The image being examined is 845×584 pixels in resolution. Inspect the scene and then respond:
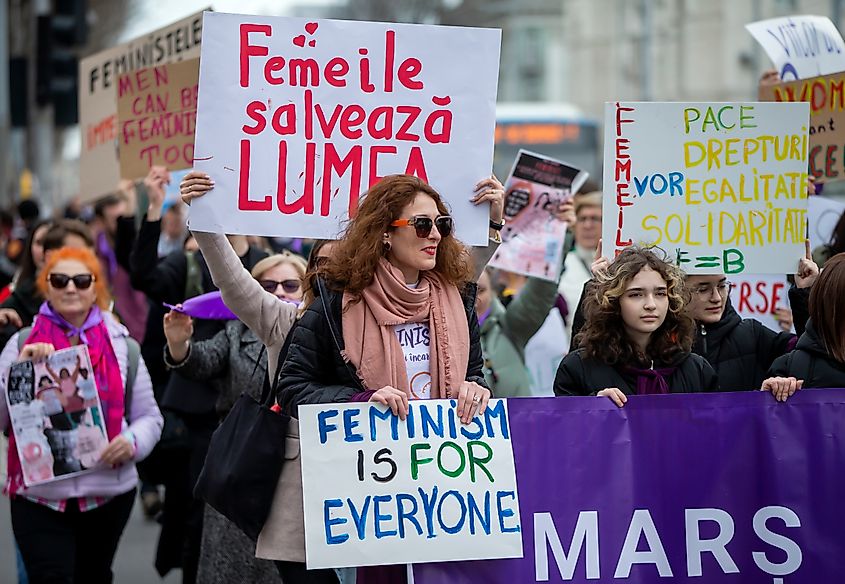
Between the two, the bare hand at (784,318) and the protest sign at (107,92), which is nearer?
the bare hand at (784,318)

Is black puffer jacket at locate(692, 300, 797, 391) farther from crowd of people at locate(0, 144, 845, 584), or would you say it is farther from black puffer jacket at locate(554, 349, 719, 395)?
black puffer jacket at locate(554, 349, 719, 395)

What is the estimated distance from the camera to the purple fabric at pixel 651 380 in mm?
4883

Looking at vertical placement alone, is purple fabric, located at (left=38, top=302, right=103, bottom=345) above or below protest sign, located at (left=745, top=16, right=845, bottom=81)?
below

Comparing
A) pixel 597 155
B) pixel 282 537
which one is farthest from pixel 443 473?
pixel 597 155

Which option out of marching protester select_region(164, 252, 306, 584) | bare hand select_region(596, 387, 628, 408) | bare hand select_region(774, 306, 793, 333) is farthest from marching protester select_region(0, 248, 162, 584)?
Result: bare hand select_region(774, 306, 793, 333)

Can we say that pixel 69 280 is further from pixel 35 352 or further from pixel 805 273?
pixel 805 273

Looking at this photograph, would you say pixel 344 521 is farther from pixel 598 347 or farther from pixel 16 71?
pixel 16 71

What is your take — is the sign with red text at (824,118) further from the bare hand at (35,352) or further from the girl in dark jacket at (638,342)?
the bare hand at (35,352)

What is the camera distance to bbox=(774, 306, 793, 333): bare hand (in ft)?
21.6

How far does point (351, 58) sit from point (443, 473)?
61.7 inches

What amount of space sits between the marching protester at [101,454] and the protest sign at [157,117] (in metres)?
0.96

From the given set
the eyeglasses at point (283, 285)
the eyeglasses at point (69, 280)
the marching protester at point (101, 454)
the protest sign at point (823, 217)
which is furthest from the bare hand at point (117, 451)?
the protest sign at point (823, 217)

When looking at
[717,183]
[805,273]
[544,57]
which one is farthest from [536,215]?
[544,57]

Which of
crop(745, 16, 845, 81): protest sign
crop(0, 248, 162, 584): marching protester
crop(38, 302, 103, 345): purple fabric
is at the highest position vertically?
crop(745, 16, 845, 81): protest sign
